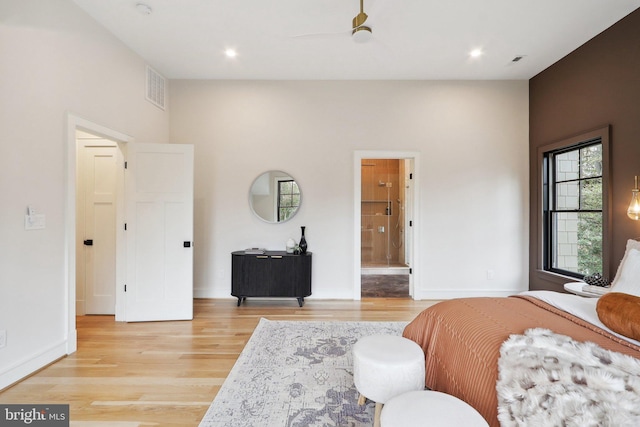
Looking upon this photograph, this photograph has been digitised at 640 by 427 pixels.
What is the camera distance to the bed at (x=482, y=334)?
1.32 meters

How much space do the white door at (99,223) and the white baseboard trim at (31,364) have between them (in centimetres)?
107

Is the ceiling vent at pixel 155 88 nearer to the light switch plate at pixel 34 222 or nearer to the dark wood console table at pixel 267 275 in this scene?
the light switch plate at pixel 34 222

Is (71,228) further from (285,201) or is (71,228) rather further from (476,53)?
(476,53)

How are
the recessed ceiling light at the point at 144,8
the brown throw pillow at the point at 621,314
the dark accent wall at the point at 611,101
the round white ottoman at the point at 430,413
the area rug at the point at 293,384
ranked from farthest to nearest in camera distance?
the dark accent wall at the point at 611,101
the recessed ceiling light at the point at 144,8
the area rug at the point at 293,384
the brown throw pillow at the point at 621,314
the round white ottoman at the point at 430,413

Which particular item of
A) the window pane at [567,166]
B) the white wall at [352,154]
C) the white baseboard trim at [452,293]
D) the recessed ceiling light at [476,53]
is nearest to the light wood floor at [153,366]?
the white baseboard trim at [452,293]

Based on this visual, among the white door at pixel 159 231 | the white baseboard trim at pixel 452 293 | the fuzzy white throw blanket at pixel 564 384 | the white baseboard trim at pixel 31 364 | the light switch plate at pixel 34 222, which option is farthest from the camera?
the white baseboard trim at pixel 452 293

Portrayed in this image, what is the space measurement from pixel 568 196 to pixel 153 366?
4.77 m

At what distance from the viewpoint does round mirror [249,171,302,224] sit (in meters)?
4.21

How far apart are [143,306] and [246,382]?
6.32ft

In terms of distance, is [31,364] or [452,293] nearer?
[31,364]

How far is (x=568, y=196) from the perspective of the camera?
12.1 ft

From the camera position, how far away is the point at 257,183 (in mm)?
4215

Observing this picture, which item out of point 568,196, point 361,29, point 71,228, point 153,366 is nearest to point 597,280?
point 568,196

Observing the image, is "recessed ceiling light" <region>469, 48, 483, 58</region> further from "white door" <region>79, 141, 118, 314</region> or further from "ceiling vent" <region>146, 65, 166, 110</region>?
"white door" <region>79, 141, 118, 314</region>
